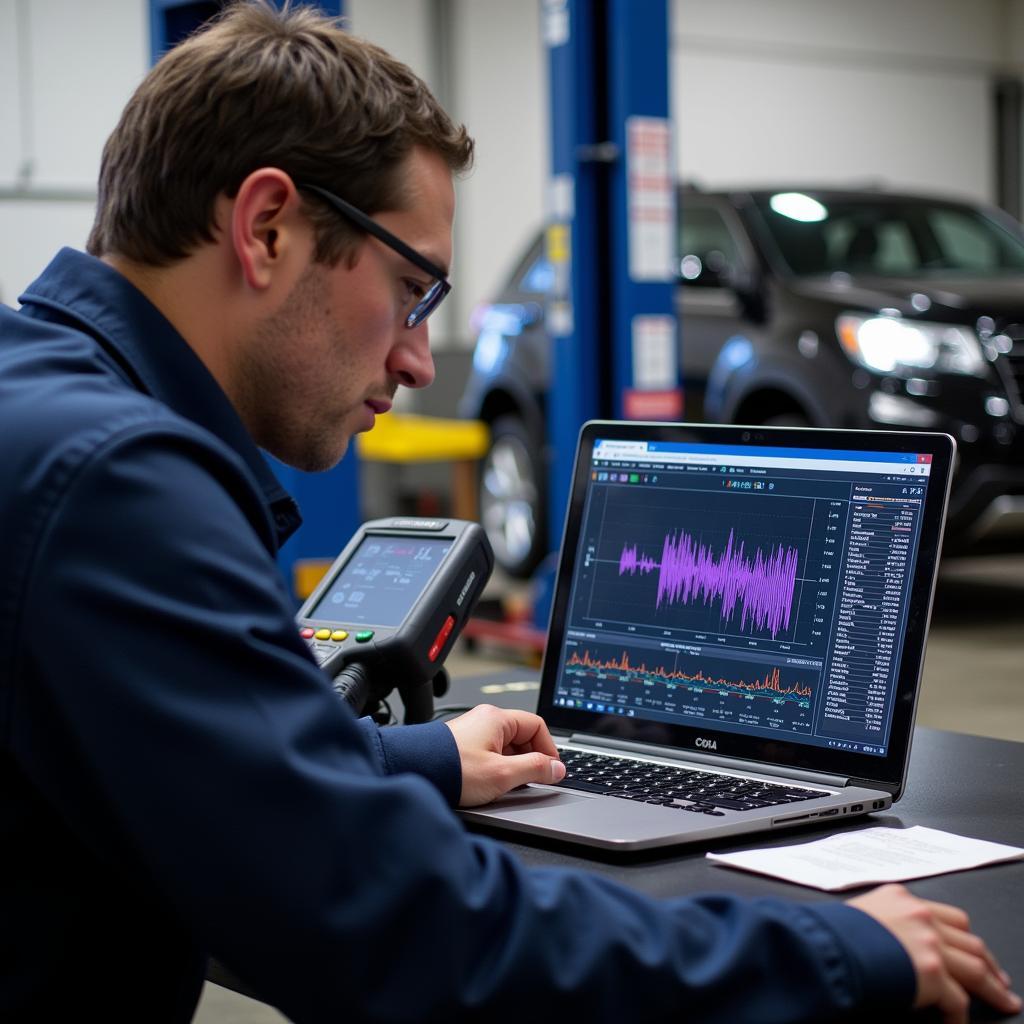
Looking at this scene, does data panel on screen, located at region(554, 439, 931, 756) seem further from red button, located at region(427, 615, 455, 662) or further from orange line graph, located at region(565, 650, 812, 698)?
red button, located at region(427, 615, 455, 662)

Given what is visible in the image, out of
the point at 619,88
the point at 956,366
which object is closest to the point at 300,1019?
the point at 619,88

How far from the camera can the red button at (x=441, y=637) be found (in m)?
1.60

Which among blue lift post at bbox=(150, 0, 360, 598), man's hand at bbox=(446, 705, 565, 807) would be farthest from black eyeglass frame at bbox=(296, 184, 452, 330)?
→ blue lift post at bbox=(150, 0, 360, 598)

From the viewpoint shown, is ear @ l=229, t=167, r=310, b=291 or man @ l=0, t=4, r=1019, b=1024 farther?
ear @ l=229, t=167, r=310, b=291

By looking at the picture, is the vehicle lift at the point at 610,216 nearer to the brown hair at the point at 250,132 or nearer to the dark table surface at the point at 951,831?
the dark table surface at the point at 951,831

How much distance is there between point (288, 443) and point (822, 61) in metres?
11.2

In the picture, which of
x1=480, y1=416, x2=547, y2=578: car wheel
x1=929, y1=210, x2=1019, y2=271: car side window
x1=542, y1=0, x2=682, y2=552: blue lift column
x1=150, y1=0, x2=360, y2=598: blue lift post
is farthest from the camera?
x1=480, y1=416, x2=547, y2=578: car wheel

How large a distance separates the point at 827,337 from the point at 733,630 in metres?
3.80

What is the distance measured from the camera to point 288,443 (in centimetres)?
115

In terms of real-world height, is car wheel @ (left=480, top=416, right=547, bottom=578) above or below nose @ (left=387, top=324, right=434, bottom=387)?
below

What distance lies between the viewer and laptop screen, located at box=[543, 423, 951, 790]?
1.37 metres

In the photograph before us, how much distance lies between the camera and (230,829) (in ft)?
2.59

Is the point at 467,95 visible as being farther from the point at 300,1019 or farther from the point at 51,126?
the point at 300,1019

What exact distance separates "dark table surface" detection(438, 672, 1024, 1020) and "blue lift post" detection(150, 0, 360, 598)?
256cm
